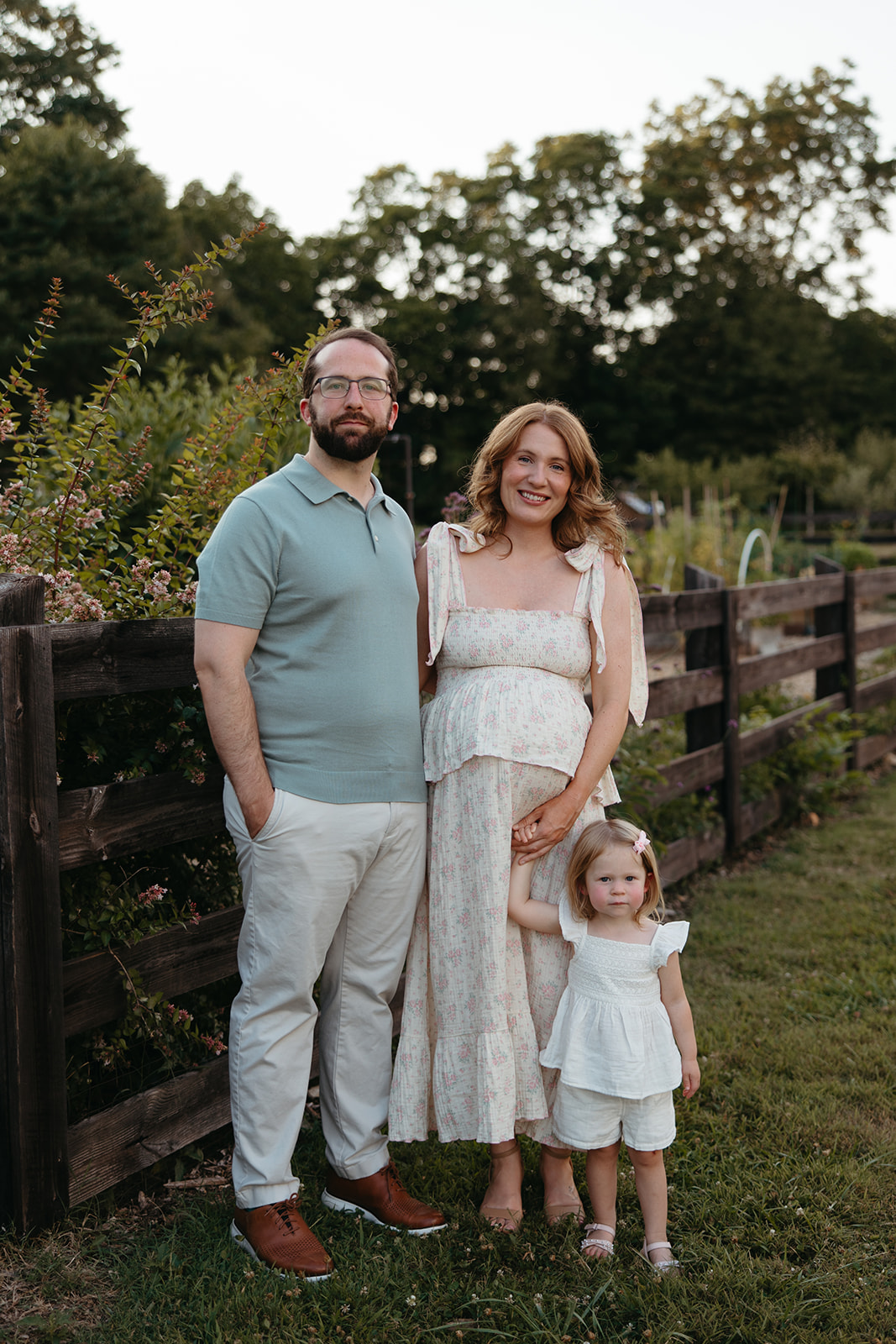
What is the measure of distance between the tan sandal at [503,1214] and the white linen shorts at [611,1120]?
0.15m

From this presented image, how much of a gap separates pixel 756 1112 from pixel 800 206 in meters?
39.1

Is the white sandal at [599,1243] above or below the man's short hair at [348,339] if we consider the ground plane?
below

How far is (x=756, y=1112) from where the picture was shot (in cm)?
311

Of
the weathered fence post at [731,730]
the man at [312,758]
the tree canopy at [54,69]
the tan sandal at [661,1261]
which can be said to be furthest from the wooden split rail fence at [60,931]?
the tree canopy at [54,69]

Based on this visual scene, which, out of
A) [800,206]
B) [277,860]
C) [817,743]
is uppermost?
[800,206]

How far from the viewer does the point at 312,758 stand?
2385mm

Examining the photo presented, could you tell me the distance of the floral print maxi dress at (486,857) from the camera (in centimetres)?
254

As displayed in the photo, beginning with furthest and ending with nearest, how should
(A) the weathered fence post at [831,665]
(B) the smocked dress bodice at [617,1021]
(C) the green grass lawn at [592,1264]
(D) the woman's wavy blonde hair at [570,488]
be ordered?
(A) the weathered fence post at [831,665] → (D) the woman's wavy blonde hair at [570,488] → (B) the smocked dress bodice at [617,1021] → (C) the green grass lawn at [592,1264]

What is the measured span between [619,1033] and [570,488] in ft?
4.39

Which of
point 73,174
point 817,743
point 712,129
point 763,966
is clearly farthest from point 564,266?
point 763,966

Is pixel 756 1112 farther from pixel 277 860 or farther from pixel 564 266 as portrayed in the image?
pixel 564 266

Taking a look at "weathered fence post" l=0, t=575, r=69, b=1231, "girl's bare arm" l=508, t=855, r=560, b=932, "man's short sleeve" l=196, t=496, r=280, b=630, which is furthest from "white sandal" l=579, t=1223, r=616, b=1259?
"man's short sleeve" l=196, t=496, r=280, b=630

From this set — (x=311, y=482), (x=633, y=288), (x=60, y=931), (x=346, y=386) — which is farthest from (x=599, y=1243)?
(x=633, y=288)

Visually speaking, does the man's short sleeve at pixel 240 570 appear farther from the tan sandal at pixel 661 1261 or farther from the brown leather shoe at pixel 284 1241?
the tan sandal at pixel 661 1261
